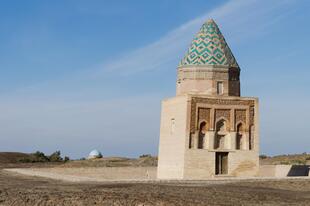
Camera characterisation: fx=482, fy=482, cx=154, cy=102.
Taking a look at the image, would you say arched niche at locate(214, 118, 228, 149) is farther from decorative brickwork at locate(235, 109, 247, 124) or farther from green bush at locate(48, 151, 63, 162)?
green bush at locate(48, 151, 63, 162)

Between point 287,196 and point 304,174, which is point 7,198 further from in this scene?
point 304,174

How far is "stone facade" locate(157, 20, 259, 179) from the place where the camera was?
23.5m

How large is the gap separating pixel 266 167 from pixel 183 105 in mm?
9075

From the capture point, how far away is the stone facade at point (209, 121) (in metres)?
23.5

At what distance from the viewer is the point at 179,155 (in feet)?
77.2

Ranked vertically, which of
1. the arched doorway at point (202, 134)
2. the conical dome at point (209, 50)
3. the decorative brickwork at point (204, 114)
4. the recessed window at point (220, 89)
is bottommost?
the arched doorway at point (202, 134)

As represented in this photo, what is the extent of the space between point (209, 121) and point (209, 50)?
12.1 ft

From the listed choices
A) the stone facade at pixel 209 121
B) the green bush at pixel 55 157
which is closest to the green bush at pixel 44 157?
the green bush at pixel 55 157

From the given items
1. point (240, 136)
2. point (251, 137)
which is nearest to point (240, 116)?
point (240, 136)

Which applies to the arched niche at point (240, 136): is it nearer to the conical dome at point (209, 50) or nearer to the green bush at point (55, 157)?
the conical dome at point (209, 50)

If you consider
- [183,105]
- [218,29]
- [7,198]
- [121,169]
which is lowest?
[7,198]

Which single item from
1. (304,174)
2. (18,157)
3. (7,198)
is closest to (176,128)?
(304,174)

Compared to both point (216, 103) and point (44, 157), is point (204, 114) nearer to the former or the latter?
point (216, 103)

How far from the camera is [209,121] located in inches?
944
